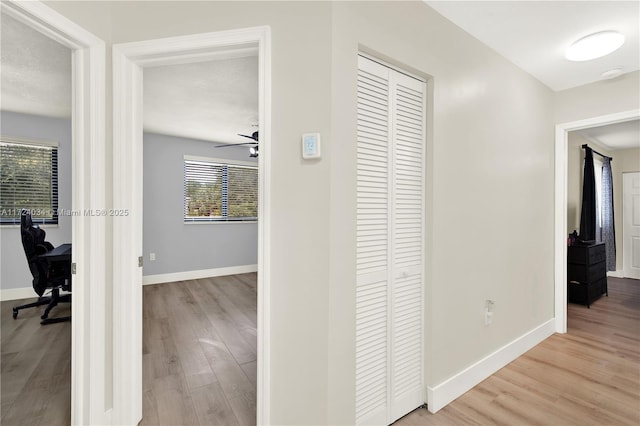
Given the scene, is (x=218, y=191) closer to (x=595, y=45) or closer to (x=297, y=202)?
(x=297, y=202)

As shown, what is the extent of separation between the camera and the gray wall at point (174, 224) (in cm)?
476

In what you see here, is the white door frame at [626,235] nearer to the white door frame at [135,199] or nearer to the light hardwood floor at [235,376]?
the light hardwood floor at [235,376]

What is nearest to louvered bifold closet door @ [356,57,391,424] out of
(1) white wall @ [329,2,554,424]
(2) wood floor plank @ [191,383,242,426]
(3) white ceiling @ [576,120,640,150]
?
(1) white wall @ [329,2,554,424]

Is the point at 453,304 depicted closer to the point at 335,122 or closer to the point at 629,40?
the point at 335,122

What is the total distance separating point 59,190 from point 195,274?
7.36ft

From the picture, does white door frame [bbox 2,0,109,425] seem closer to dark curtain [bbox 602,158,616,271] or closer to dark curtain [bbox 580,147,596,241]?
dark curtain [bbox 580,147,596,241]

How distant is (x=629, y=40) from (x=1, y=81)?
5.37m

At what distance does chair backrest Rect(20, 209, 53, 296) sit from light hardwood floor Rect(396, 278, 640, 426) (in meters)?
3.71

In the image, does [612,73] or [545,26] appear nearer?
[545,26]

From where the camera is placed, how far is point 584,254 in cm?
383

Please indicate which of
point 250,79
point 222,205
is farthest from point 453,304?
point 222,205

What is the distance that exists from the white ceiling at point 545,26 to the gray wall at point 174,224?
14.4ft

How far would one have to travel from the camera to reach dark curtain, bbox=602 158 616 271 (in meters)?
5.22

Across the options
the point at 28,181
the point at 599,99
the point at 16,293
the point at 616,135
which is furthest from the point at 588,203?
the point at 16,293
